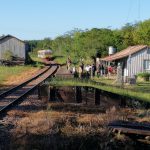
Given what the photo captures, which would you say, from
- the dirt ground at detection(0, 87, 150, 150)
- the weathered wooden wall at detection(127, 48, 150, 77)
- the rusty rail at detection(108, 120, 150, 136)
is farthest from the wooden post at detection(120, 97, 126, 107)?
the weathered wooden wall at detection(127, 48, 150, 77)

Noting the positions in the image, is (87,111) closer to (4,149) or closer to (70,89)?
(70,89)

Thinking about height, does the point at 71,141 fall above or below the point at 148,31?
below

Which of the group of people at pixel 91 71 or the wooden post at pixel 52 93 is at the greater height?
the group of people at pixel 91 71

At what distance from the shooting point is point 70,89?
24.0m

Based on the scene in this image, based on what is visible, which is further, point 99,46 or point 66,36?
point 66,36

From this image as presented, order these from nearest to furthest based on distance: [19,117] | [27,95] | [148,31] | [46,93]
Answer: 1. [19,117]
2. [46,93]
3. [27,95]
4. [148,31]

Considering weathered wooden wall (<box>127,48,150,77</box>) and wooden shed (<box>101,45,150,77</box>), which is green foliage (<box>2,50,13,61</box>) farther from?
weathered wooden wall (<box>127,48,150,77</box>)

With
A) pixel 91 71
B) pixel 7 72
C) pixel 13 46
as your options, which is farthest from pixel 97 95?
pixel 13 46

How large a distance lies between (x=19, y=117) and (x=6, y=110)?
2518 millimetres

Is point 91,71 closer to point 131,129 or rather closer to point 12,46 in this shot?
point 12,46

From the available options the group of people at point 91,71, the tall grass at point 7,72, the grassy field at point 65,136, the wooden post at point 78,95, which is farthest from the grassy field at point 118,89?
the tall grass at point 7,72

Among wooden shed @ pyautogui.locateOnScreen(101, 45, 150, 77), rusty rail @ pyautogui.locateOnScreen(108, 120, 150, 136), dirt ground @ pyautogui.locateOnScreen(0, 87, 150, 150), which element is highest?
wooden shed @ pyautogui.locateOnScreen(101, 45, 150, 77)

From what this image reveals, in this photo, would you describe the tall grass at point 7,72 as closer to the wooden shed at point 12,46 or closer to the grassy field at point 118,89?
the wooden shed at point 12,46

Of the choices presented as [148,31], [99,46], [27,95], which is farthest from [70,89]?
[99,46]
